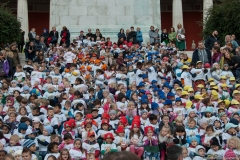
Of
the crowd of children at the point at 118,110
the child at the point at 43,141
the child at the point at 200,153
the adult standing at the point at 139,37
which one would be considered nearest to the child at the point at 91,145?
the crowd of children at the point at 118,110

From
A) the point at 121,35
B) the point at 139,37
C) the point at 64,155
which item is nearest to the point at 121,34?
the point at 121,35

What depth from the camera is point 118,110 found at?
1442cm

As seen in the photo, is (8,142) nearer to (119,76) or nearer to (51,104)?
(51,104)

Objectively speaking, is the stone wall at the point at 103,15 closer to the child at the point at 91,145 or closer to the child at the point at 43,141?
the child at the point at 43,141

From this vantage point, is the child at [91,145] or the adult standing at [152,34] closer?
the child at [91,145]

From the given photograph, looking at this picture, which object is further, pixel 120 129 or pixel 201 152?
pixel 120 129

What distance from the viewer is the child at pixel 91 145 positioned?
1164 centimetres

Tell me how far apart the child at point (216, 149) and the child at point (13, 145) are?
412cm

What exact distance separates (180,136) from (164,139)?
1.64 feet

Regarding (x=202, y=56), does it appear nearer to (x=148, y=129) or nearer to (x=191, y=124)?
(x=191, y=124)

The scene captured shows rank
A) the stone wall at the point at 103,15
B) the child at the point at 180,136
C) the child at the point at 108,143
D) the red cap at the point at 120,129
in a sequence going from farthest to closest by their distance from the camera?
1. the stone wall at the point at 103,15
2. the red cap at the point at 120,129
3. the child at the point at 180,136
4. the child at the point at 108,143

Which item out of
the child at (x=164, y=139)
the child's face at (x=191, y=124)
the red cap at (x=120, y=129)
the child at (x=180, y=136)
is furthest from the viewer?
the child's face at (x=191, y=124)

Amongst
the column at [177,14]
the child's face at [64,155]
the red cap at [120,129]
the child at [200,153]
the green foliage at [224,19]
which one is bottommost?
the child at [200,153]

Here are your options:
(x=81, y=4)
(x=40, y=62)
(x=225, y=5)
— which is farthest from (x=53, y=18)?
(x=225, y=5)
